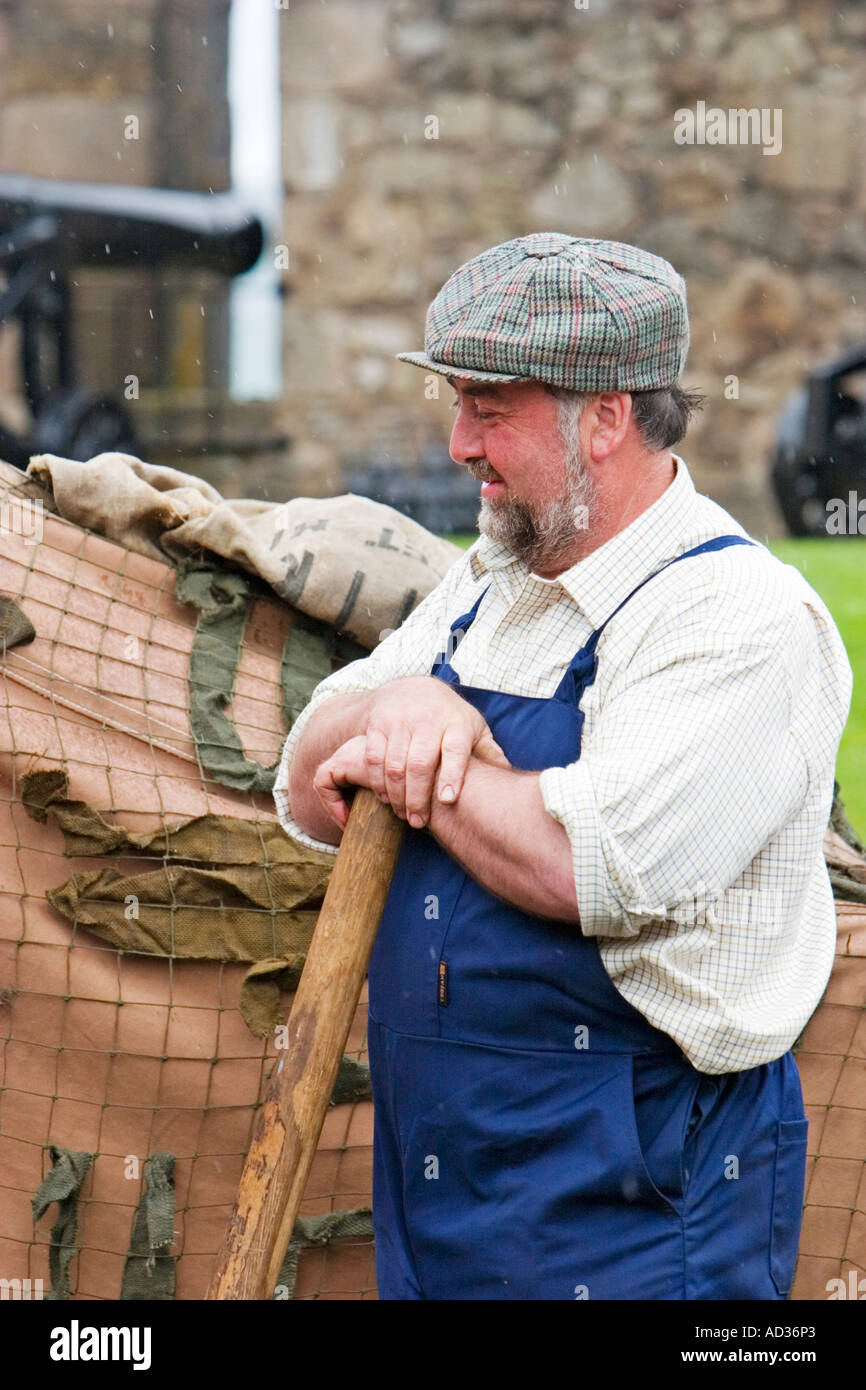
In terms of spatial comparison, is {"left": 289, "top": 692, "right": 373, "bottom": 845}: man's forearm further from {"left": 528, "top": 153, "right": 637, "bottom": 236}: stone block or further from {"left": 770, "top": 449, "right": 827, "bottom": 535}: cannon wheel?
{"left": 528, "top": 153, "right": 637, "bottom": 236}: stone block

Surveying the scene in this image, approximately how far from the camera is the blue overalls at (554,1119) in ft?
5.74

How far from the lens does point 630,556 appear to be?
71.2 inches

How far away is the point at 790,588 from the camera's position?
1744 mm

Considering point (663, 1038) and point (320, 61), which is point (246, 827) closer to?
point (663, 1038)

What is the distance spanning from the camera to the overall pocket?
1.87 m

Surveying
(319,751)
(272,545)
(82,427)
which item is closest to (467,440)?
(319,751)

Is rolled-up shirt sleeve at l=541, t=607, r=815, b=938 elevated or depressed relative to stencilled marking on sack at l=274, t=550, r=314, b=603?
depressed

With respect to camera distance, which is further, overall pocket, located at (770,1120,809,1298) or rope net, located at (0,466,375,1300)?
rope net, located at (0,466,375,1300)

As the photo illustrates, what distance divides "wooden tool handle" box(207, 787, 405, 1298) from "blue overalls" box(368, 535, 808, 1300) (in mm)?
76

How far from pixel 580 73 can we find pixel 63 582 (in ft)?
28.6

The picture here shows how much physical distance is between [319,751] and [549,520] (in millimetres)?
419

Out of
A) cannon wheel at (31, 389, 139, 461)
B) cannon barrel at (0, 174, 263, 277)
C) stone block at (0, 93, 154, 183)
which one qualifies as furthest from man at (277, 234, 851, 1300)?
stone block at (0, 93, 154, 183)

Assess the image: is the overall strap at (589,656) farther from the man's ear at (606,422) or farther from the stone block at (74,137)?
the stone block at (74,137)
